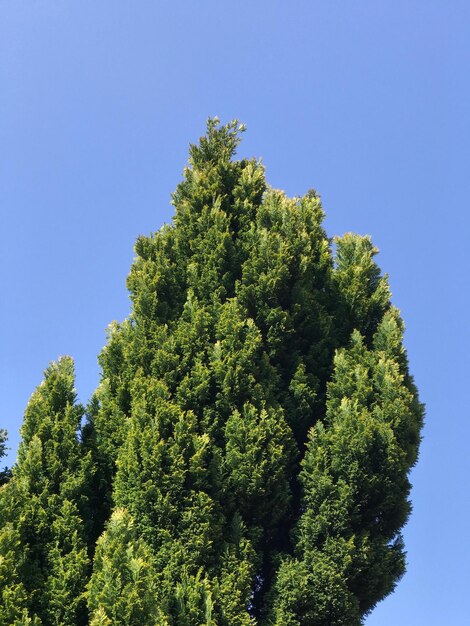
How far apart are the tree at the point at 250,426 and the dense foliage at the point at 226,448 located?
27 mm

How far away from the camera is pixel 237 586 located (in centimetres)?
841

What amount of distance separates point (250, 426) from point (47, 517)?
9.73 ft

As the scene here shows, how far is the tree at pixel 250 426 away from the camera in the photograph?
27.8 feet

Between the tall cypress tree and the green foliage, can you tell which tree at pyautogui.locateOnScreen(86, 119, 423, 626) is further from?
the tall cypress tree

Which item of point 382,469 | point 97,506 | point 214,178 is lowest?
point 97,506

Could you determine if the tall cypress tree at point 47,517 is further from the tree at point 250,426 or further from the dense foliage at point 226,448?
the tree at point 250,426

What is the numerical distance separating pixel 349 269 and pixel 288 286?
1.24 m

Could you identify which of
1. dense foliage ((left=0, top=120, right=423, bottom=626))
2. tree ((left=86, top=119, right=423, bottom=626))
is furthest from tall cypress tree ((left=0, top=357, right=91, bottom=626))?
tree ((left=86, top=119, right=423, bottom=626))

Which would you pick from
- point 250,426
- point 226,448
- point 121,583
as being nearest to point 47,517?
point 121,583

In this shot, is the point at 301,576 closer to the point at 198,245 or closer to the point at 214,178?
the point at 198,245

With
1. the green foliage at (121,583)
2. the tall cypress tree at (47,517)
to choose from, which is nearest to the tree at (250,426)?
the green foliage at (121,583)

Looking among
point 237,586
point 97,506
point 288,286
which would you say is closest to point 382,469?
point 237,586

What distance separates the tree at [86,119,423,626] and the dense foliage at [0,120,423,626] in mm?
27

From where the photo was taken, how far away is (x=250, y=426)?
9211 mm
